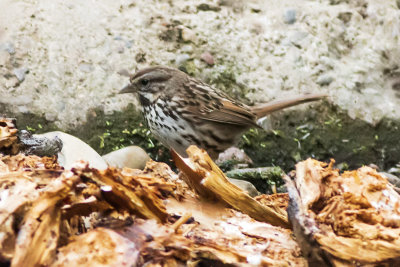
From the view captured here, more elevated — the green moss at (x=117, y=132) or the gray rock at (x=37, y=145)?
the gray rock at (x=37, y=145)

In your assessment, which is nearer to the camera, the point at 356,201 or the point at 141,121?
the point at 356,201

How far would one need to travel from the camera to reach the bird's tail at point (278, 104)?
15.6 ft

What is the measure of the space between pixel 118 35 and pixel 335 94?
1.93m

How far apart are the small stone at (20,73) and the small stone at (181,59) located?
1.26 m

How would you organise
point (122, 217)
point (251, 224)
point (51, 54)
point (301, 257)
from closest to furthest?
point (122, 217), point (301, 257), point (251, 224), point (51, 54)

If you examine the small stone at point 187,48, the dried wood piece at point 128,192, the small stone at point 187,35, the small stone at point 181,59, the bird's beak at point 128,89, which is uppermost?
the small stone at point 187,35

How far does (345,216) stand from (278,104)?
3.11 m

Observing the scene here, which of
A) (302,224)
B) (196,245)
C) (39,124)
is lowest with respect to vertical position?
(39,124)

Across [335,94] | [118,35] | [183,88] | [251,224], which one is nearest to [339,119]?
[335,94]

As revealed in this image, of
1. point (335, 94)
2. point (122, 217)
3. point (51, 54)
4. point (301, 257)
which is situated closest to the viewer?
point (122, 217)

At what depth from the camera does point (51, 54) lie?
4785mm

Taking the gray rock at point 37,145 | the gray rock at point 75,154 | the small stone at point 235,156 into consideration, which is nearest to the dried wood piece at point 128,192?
the gray rock at point 37,145

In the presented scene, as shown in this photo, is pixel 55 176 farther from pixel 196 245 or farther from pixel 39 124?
pixel 39 124

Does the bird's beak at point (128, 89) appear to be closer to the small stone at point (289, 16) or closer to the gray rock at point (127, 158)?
the gray rock at point (127, 158)
